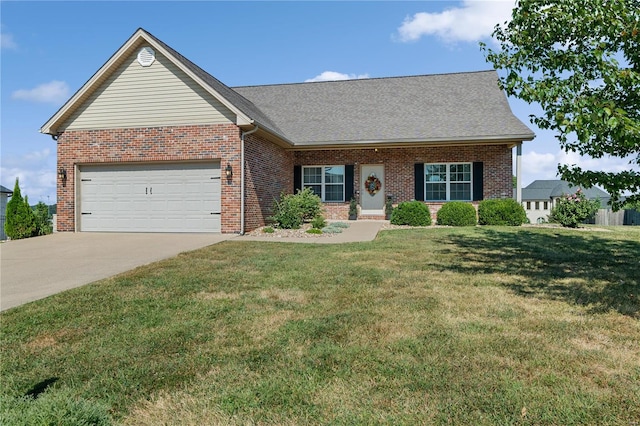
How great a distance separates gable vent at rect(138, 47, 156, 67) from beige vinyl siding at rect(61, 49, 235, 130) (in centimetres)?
12

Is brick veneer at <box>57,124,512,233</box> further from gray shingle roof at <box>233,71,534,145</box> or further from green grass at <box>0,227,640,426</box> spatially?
green grass at <box>0,227,640,426</box>

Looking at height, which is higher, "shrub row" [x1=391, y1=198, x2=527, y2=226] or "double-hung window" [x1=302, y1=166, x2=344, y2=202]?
"double-hung window" [x1=302, y1=166, x2=344, y2=202]

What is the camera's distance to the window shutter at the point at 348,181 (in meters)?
16.7

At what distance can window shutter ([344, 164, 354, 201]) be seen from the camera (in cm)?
1669

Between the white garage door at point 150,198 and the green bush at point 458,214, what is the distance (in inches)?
325

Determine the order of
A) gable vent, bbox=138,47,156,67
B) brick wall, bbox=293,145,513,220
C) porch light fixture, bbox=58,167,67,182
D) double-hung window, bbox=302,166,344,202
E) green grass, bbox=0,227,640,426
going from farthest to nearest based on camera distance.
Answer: double-hung window, bbox=302,166,344,202 → brick wall, bbox=293,145,513,220 → porch light fixture, bbox=58,167,67,182 → gable vent, bbox=138,47,156,67 → green grass, bbox=0,227,640,426

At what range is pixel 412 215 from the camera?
1441 centimetres

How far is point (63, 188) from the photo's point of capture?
42.8 ft

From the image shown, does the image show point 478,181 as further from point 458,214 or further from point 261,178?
point 261,178

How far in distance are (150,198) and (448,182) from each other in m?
11.4

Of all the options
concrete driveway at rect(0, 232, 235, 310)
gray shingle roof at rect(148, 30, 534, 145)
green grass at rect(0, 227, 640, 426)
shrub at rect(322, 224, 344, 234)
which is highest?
gray shingle roof at rect(148, 30, 534, 145)

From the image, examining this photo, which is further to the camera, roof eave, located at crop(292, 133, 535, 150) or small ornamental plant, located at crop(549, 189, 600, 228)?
roof eave, located at crop(292, 133, 535, 150)

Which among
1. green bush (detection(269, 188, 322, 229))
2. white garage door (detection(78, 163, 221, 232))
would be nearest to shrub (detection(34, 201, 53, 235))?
white garage door (detection(78, 163, 221, 232))

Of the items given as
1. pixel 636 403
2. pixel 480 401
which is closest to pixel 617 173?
pixel 636 403
